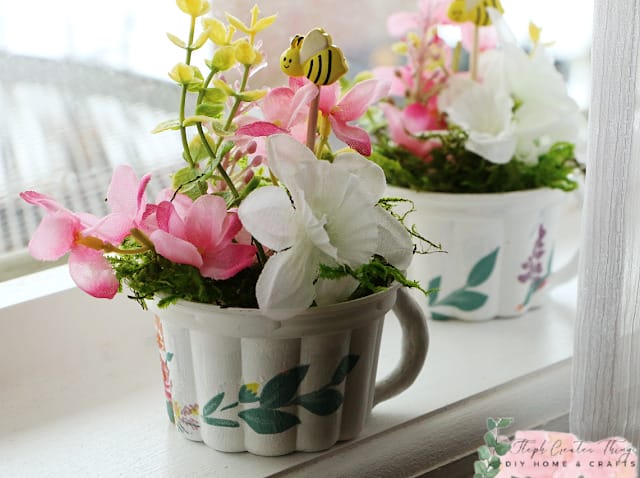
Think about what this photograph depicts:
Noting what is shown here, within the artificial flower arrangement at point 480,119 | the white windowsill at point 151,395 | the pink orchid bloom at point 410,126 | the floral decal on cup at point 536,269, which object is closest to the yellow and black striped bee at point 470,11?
the artificial flower arrangement at point 480,119

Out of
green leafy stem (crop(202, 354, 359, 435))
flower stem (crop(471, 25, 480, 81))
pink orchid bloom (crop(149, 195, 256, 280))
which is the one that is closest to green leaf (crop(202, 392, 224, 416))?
green leafy stem (crop(202, 354, 359, 435))

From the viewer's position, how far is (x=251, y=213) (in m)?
0.57

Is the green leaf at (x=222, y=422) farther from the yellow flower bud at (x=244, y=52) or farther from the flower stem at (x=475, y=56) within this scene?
the flower stem at (x=475, y=56)

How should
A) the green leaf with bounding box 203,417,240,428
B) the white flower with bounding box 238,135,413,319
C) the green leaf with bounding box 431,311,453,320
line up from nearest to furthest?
1. the white flower with bounding box 238,135,413,319
2. the green leaf with bounding box 203,417,240,428
3. the green leaf with bounding box 431,311,453,320

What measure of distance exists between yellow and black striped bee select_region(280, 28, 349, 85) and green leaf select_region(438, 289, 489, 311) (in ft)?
1.41

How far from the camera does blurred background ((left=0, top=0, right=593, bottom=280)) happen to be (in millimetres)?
908

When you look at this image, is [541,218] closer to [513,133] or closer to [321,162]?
[513,133]

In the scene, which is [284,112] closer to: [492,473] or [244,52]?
[244,52]

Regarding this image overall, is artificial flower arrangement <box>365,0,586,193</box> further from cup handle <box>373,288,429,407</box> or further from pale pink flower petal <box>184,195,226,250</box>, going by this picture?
pale pink flower petal <box>184,195,226,250</box>

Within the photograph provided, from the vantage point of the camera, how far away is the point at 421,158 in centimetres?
94

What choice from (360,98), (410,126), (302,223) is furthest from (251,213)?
(410,126)

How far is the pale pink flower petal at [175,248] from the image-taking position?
1.93 ft

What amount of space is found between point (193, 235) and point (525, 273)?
487 millimetres

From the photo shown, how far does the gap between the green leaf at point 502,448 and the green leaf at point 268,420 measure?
0.50 feet
